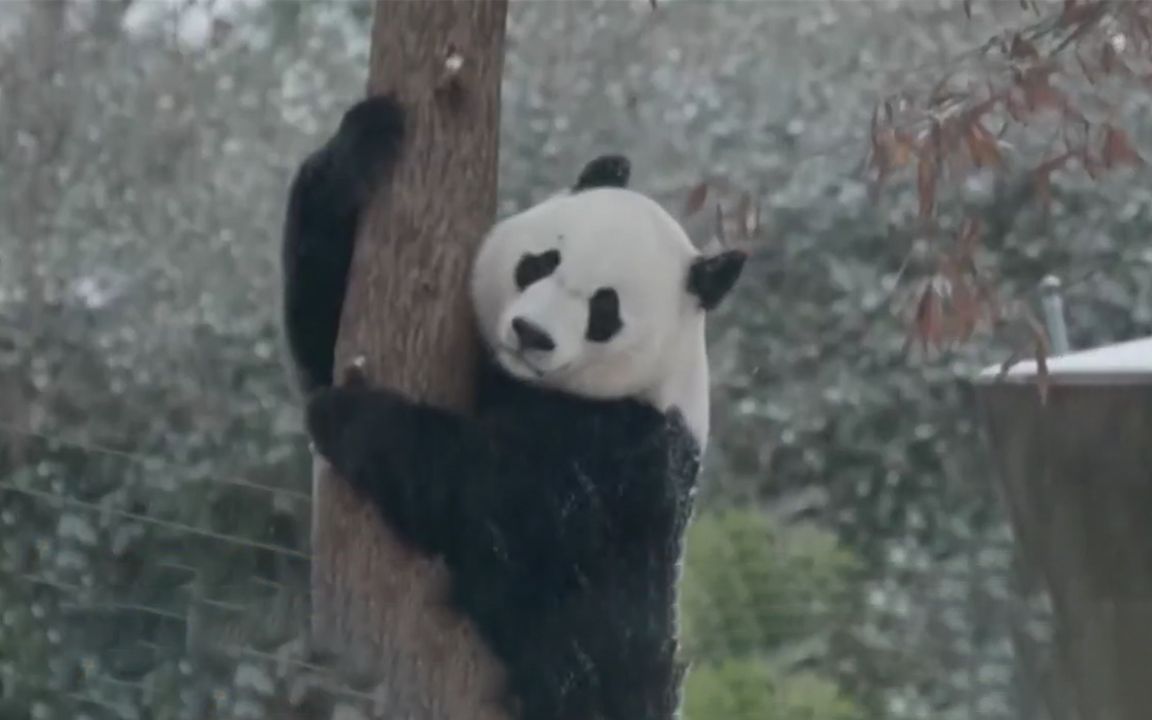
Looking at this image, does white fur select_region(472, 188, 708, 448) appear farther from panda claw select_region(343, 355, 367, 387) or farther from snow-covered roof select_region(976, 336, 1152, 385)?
snow-covered roof select_region(976, 336, 1152, 385)

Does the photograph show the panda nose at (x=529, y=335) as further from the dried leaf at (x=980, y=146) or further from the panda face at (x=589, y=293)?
the dried leaf at (x=980, y=146)

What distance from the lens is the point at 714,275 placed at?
7.70ft

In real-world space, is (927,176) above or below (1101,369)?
above

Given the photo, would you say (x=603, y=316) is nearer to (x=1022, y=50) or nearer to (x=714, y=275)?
(x=714, y=275)

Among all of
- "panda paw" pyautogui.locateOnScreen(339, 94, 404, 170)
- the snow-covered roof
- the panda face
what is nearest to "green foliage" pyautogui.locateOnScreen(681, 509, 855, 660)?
the snow-covered roof

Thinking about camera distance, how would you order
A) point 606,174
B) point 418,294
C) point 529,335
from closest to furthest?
point 418,294
point 529,335
point 606,174

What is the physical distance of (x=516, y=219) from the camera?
231 centimetres

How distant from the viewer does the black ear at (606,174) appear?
2443 mm

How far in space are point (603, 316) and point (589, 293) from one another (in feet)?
0.14

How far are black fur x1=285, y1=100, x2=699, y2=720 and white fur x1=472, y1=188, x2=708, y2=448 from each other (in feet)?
0.14

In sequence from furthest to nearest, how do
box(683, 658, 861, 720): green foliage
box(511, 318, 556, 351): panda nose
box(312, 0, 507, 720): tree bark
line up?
box(683, 658, 861, 720): green foliage
box(511, 318, 556, 351): panda nose
box(312, 0, 507, 720): tree bark

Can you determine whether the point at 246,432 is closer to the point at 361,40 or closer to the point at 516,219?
the point at 361,40

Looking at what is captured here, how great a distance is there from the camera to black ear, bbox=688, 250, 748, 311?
2338 mm

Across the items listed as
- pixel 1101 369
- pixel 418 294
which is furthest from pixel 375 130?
pixel 1101 369
